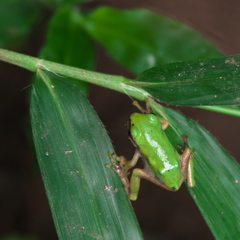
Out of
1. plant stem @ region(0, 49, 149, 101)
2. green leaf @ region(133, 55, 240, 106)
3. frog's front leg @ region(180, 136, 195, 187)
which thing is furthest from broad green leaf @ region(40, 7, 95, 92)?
frog's front leg @ region(180, 136, 195, 187)

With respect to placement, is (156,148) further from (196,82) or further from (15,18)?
(15,18)

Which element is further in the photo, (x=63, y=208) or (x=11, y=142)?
(x=11, y=142)

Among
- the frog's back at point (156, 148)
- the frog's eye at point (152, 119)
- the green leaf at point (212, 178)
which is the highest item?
the frog's eye at point (152, 119)

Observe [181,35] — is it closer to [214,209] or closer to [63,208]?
[214,209]

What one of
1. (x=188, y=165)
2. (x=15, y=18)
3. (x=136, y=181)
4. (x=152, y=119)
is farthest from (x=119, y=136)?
(x=188, y=165)

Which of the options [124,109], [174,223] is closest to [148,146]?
[124,109]

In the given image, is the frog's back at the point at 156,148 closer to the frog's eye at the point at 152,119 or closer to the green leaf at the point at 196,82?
the frog's eye at the point at 152,119

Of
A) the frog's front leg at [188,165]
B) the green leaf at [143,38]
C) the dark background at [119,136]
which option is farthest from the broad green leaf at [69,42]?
the dark background at [119,136]

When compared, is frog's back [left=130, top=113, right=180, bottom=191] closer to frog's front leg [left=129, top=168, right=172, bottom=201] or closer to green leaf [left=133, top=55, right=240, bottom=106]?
frog's front leg [left=129, top=168, right=172, bottom=201]
